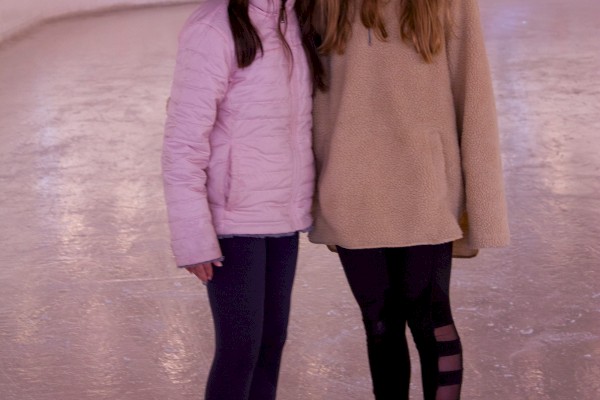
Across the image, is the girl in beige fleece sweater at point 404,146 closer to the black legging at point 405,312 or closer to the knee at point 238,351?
the black legging at point 405,312

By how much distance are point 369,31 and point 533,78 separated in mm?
4628

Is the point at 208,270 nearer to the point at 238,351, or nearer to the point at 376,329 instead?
the point at 238,351

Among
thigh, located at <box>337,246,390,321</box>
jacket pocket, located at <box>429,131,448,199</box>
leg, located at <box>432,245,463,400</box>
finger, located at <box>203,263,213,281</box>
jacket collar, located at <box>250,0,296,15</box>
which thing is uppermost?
jacket collar, located at <box>250,0,296,15</box>

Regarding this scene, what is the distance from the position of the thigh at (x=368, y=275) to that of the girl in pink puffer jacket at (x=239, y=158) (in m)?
0.13

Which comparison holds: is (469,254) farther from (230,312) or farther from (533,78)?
(533,78)

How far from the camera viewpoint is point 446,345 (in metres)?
1.75

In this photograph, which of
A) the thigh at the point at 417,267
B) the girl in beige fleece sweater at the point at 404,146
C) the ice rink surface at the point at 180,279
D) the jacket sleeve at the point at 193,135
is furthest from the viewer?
the ice rink surface at the point at 180,279

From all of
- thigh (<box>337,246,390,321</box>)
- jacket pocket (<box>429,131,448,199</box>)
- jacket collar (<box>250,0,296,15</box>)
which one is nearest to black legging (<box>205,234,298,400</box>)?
thigh (<box>337,246,390,321</box>)

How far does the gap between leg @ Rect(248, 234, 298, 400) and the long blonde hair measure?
13.7 inches

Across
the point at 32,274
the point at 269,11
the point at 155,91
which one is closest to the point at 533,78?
the point at 155,91

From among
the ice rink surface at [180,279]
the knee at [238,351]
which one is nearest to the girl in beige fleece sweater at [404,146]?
the knee at [238,351]

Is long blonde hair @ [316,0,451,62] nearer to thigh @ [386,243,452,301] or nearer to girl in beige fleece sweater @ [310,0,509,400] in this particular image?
girl in beige fleece sweater @ [310,0,509,400]

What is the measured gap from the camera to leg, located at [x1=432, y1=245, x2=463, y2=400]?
172 centimetres

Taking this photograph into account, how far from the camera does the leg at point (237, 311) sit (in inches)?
60.5
